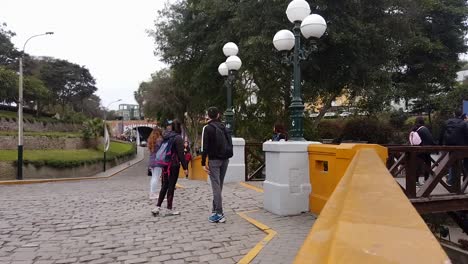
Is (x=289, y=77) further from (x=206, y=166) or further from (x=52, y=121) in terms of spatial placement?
(x=52, y=121)

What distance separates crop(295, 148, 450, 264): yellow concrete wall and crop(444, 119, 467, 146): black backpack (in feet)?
19.5

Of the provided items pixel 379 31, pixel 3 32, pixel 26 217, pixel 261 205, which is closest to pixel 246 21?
pixel 379 31

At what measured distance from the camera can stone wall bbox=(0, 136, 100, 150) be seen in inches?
1152

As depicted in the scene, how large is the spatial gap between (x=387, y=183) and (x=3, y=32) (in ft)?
176

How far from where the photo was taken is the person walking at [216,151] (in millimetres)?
6488

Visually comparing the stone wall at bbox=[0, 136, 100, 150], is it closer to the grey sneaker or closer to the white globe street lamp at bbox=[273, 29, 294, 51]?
the white globe street lamp at bbox=[273, 29, 294, 51]

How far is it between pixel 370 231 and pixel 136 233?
3902 millimetres

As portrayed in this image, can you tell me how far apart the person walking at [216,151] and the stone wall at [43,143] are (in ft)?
87.4

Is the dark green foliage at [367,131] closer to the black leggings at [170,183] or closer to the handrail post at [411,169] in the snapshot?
the handrail post at [411,169]

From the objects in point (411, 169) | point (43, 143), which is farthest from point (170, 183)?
point (43, 143)

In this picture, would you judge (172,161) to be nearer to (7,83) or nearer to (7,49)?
(7,83)

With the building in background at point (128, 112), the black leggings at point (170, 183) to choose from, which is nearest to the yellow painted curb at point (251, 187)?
the black leggings at point (170, 183)

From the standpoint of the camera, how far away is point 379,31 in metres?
16.1

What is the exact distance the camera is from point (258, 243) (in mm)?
5340
